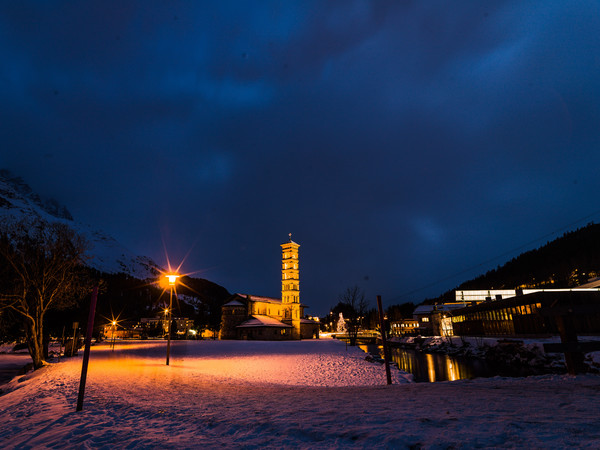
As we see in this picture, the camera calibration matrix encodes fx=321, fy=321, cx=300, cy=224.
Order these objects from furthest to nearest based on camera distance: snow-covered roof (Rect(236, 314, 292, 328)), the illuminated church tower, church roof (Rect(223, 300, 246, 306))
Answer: the illuminated church tower, church roof (Rect(223, 300, 246, 306)), snow-covered roof (Rect(236, 314, 292, 328))

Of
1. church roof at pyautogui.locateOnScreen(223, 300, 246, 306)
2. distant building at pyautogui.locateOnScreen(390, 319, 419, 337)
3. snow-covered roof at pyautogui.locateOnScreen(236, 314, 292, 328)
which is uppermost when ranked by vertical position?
church roof at pyautogui.locateOnScreen(223, 300, 246, 306)

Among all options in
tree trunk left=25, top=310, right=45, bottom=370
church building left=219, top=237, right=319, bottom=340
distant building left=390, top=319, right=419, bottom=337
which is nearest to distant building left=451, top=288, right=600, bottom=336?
tree trunk left=25, top=310, right=45, bottom=370

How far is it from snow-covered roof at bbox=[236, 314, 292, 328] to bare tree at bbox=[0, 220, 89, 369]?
4956cm

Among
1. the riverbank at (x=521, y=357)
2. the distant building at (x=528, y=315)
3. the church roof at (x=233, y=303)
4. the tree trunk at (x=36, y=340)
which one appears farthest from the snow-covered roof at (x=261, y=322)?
the tree trunk at (x=36, y=340)

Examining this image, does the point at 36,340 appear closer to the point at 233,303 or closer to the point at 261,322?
the point at 261,322

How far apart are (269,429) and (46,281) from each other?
86.7 ft

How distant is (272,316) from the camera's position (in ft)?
274

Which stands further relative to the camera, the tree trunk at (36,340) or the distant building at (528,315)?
the tree trunk at (36,340)

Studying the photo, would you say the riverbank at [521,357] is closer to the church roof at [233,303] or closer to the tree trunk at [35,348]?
the tree trunk at [35,348]

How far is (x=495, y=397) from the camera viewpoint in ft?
23.9

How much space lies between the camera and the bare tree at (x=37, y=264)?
2322 cm

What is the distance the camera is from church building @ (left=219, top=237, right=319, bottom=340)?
72.5 m

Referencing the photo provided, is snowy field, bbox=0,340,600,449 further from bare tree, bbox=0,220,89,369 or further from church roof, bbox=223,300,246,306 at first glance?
church roof, bbox=223,300,246,306

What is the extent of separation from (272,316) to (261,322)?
10620 mm
